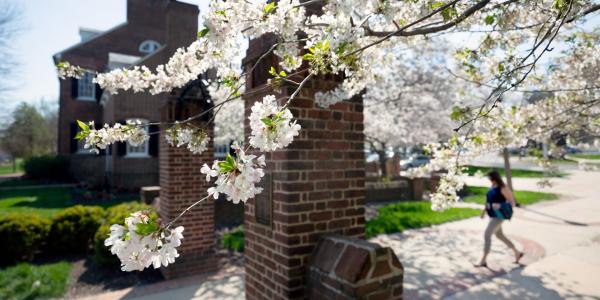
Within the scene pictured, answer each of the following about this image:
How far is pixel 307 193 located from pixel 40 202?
15200 millimetres

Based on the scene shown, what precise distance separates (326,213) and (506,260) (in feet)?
16.4

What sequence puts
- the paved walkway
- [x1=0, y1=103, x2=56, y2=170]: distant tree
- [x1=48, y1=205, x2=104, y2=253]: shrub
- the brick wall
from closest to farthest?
the brick wall < the paved walkway < [x1=48, y1=205, x2=104, y2=253]: shrub < [x1=0, y1=103, x2=56, y2=170]: distant tree

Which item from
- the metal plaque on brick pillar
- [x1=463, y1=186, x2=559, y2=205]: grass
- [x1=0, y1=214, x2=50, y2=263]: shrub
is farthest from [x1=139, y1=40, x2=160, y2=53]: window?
the metal plaque on brick pillar

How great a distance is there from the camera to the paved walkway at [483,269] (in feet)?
15.9

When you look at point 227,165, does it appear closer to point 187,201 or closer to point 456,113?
point 456,113

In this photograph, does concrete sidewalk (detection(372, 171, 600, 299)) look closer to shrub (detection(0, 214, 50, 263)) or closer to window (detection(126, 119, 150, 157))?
shrub (detection(0, 214, 50, 263))

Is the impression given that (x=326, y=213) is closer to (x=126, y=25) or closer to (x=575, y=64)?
(x=575, y=64)

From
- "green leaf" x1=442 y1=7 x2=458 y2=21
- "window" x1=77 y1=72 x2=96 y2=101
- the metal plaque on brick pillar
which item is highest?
"window" x1=77 y1=72 x2=96 y2=101

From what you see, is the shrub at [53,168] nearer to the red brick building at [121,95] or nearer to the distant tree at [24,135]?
the red brick building at [121,95]

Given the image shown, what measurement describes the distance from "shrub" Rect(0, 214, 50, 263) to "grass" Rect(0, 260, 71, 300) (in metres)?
0.42

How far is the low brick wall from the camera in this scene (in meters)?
→ 2.29

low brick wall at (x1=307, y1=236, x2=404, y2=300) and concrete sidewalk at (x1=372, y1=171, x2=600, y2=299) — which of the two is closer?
low brick wall at (x1=307, y1=236, x2=404, y2=300)

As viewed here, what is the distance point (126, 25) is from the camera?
24.1 m

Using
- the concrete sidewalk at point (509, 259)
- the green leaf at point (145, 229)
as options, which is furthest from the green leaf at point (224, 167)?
the concrete sidewalk at point (509, 259)
